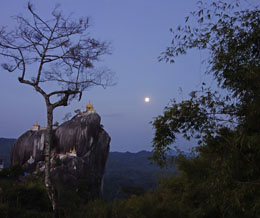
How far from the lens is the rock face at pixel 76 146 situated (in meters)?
31.6

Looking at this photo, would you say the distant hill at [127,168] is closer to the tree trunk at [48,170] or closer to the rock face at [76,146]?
the rock face at [76,146]

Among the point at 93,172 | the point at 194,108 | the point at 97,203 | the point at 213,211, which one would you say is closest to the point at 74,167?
the point at 93,172

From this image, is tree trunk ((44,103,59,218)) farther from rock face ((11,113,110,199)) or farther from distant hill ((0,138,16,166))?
distant hill ((0,138,16,166))

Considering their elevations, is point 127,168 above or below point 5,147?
below

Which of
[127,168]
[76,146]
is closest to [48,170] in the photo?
[76,146]

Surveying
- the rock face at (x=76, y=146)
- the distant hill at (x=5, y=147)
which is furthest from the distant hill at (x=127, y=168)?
the rock face at (x=76, y=146)

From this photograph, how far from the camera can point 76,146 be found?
32.1 m

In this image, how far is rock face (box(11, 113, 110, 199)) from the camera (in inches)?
1244

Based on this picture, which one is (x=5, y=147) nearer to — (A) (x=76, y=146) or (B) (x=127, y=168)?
(B) (x=127, y=168)

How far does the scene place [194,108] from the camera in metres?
5.43

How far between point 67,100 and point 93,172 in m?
24.7

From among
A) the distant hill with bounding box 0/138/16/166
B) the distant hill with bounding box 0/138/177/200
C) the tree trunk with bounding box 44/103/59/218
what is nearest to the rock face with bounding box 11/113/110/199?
the distant hill with bounding box 0/138/177/200

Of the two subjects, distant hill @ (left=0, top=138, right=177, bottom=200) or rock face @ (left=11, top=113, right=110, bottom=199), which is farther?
distant hill @ (left=0, top=138, right=177, bottom=200)

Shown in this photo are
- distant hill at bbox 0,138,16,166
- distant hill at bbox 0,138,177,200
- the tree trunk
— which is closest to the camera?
the tree trunk
